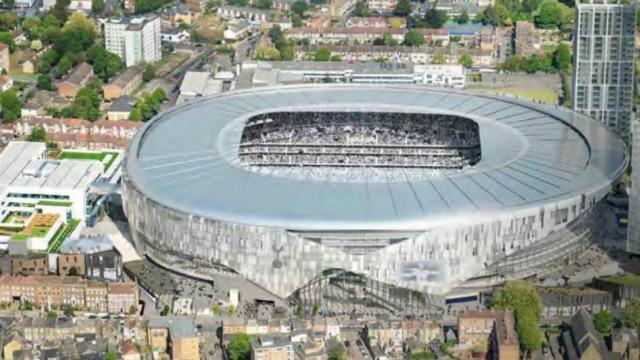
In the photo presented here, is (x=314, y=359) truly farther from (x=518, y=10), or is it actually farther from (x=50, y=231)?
(x=518, y=10)

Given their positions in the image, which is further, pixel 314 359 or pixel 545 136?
pixel 545 136

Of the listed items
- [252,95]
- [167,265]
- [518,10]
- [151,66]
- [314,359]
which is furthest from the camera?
[518,10]

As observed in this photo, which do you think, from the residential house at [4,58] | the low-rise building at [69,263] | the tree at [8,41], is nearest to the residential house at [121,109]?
the residential house at [4,58]

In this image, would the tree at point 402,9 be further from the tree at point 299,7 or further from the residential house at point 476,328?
the residential house at point 476,328

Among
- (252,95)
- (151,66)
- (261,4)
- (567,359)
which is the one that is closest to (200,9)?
(261,4)

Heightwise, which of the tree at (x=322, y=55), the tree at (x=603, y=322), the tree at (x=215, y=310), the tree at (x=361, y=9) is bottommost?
the tree at (x=215, y=310)

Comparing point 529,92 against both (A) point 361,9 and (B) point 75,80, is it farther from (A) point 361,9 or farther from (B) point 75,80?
(B) point 75,80
